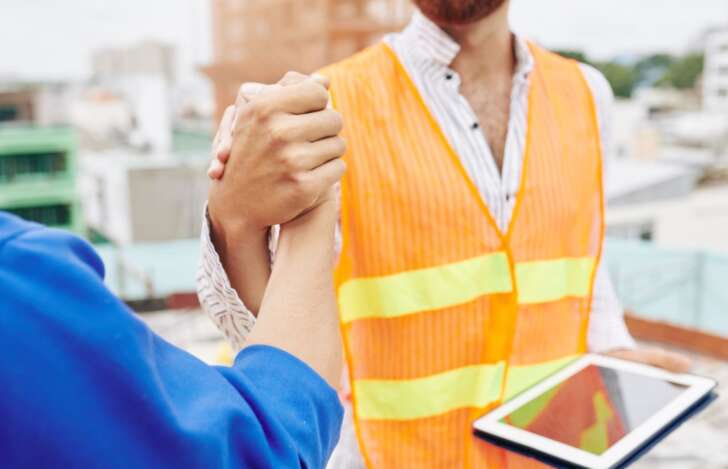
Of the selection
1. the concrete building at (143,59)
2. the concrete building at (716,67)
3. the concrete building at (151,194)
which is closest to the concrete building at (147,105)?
the concrete building at (151,194)

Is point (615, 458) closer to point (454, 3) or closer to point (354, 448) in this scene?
point (354, 448)

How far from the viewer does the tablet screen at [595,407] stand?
2.84 ft

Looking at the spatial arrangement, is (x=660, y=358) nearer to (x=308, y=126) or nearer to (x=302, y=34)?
(x=308, y=126)

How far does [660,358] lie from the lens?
1.25 m

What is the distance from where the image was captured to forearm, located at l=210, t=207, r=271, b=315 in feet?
2.57

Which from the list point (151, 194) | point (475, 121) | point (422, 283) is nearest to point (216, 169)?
point (422, 283)

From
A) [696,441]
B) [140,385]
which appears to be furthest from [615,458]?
[696,441]

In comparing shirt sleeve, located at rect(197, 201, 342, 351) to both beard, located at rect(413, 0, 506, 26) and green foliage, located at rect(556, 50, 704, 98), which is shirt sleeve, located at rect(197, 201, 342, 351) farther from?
green foliage, located at rect(556, 50, 704, 98)

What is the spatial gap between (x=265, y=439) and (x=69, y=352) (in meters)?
0.15

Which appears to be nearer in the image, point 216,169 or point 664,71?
point 216,169

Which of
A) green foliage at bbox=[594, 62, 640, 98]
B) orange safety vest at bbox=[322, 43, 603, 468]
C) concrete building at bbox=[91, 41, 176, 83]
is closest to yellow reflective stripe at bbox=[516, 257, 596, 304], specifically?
orange safety vest at bbox=[322, 43, 603, 468]

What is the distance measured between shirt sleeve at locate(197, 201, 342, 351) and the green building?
2296 centimetres

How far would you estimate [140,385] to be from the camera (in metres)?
0.44

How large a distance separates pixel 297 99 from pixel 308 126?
0.09 ft
